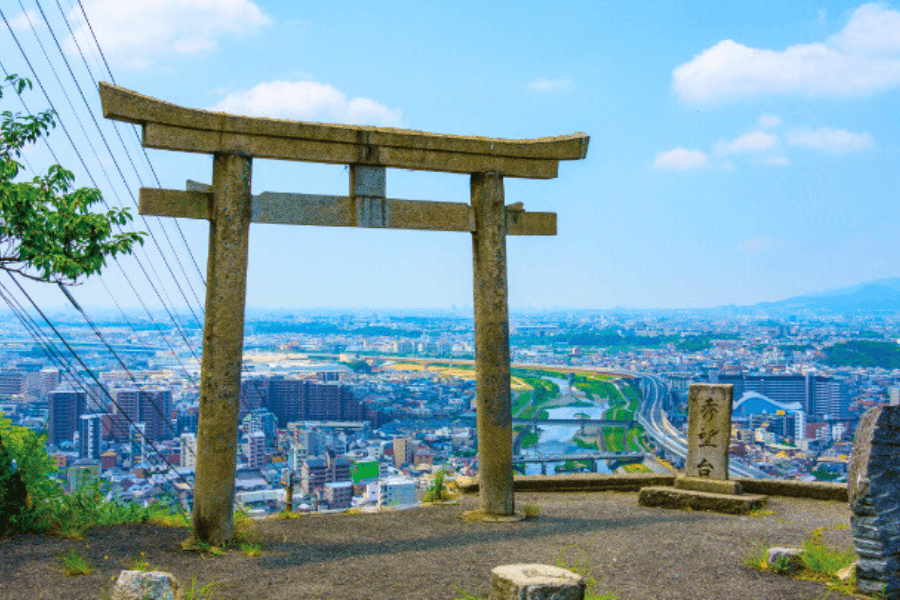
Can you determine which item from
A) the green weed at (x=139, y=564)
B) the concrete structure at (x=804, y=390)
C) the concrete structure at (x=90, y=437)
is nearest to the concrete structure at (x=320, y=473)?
the green weed at (x=139, y=564)

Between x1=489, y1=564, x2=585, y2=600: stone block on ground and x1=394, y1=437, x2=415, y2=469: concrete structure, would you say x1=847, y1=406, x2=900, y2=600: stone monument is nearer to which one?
x1=489, y1=564, x2=585, y2=600: stone block on ground

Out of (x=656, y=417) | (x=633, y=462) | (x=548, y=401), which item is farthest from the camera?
(x=548, y=401)

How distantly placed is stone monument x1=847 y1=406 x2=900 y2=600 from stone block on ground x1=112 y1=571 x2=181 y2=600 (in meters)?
4.79

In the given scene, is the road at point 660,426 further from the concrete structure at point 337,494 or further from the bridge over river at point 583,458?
the concrete structure at point 337,494

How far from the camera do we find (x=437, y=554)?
23.0 feet

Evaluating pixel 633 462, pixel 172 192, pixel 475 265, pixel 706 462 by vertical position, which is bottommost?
pixel 633 462

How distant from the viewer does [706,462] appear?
10.0 metres

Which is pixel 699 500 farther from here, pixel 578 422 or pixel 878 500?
pixel 578 422

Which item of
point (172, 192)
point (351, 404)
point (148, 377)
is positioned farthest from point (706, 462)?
point (148, 377)

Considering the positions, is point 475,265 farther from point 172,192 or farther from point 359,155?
point 172,192

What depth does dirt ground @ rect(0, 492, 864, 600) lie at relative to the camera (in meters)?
5.95

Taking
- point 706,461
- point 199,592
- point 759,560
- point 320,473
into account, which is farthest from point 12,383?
point 759,560

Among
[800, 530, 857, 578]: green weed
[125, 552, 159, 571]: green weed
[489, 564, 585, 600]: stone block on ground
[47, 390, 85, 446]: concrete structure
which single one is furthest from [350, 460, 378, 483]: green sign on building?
[489, 564, 585, 600]: stone block on ground

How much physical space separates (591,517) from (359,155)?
15.5 feet
